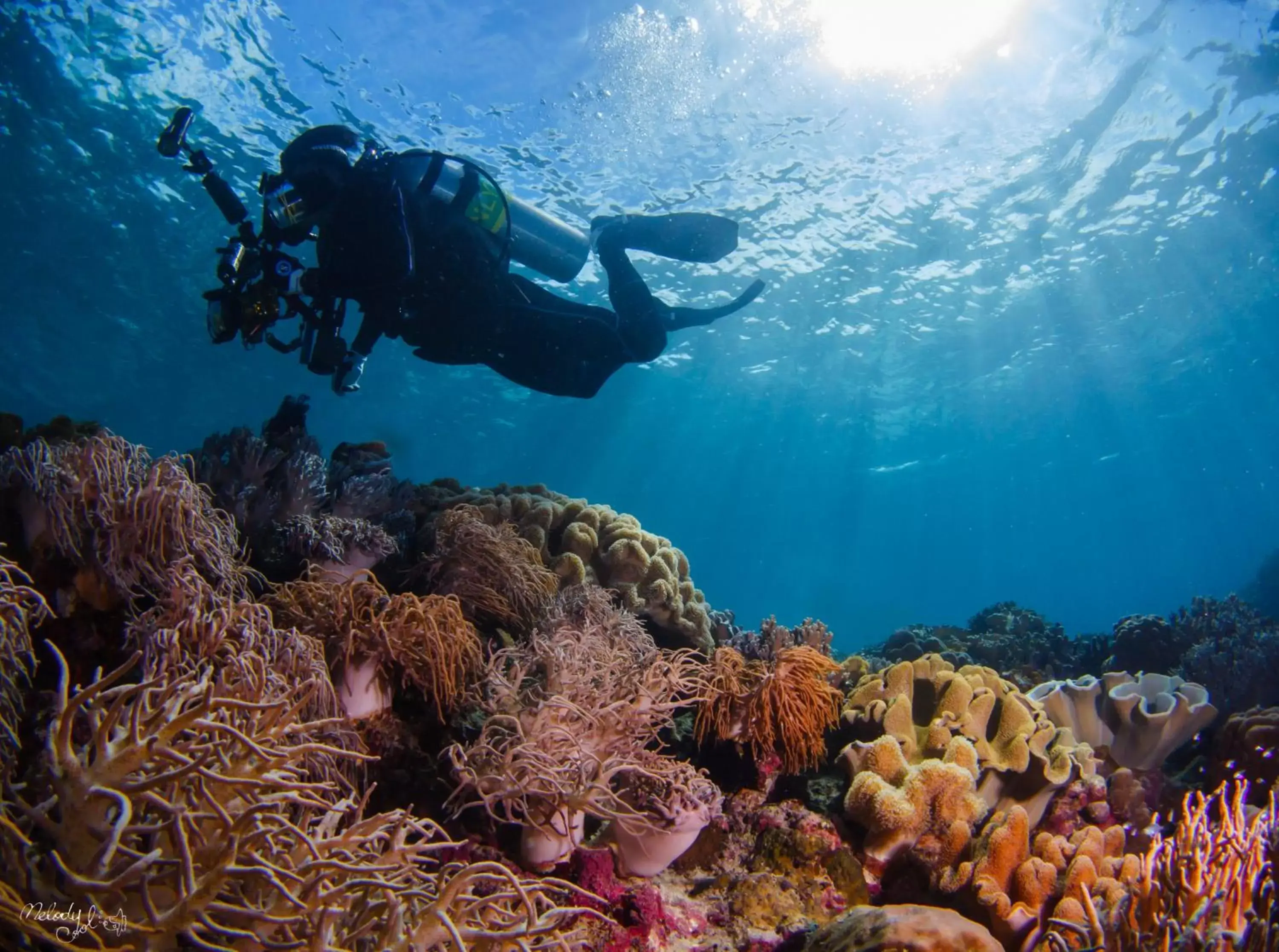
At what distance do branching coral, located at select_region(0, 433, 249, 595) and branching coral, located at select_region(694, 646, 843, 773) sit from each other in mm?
3007

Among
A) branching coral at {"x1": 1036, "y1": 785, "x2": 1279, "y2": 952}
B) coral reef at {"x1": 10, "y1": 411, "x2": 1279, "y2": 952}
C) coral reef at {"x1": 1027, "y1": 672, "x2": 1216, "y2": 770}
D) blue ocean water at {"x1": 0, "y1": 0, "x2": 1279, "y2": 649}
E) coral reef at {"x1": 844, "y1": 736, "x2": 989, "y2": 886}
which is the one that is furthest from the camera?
blue ocean water at {"x1": 0, "y1": 0, "x2": 1279, "y2": 649}

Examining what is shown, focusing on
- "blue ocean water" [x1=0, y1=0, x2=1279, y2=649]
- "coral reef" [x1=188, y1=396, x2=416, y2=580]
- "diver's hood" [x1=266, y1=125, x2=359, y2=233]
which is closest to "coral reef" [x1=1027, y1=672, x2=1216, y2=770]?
"coral reef" [x1=188, y1=396, x2=416, y2=580]

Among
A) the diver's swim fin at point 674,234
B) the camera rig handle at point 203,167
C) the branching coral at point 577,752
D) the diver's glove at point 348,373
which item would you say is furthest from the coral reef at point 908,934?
the diver's swim fin at point 674,234

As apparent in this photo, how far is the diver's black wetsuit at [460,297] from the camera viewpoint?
6.80 meters

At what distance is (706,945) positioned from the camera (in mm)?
2924

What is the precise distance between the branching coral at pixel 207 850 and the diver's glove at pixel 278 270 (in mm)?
5419

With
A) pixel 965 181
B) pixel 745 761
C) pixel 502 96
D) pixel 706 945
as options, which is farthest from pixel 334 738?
pixel 965 181

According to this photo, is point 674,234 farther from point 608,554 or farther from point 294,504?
point 294,504

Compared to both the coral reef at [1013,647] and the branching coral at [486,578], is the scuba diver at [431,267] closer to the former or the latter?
the branching coral at [486,578]

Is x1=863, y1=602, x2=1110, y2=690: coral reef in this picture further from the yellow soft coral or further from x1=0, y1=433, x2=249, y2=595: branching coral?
x1=0, y1=433, x2=249, y2=595: branching coral

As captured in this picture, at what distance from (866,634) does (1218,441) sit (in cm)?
3520

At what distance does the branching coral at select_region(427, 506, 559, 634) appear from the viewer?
4668 millimetres

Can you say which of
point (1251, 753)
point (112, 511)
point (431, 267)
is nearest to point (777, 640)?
point (1251, 753)

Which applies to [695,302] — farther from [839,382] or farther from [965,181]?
[839,382]
